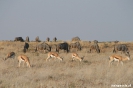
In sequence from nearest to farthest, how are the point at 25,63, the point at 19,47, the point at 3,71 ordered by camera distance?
the point at 3,71 → the point at 25,63 → the point at 19,47

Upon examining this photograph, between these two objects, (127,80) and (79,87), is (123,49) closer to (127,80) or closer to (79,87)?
(127,80)

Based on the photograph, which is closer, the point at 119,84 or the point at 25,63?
the point at 119,84

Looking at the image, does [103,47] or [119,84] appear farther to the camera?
[103,47]

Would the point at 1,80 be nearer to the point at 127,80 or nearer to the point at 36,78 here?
the point at 36,78

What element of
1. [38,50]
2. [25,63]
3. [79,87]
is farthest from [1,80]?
[38,50]

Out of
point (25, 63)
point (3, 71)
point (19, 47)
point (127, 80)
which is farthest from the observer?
point (19, 47)

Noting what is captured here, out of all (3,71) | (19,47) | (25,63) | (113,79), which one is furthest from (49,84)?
(19,47)

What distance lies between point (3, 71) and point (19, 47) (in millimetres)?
27824

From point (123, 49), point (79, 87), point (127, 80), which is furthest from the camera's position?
point (123, 49)

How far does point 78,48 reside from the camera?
44.7 meters

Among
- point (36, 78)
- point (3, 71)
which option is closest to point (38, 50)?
point (3, 71)

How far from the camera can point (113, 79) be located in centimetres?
1585

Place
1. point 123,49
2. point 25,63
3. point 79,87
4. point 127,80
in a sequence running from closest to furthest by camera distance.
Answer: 1. point 79,87
2. point 127,80
3. point 25,63
4. point 123,49

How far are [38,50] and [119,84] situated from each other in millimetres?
29995
